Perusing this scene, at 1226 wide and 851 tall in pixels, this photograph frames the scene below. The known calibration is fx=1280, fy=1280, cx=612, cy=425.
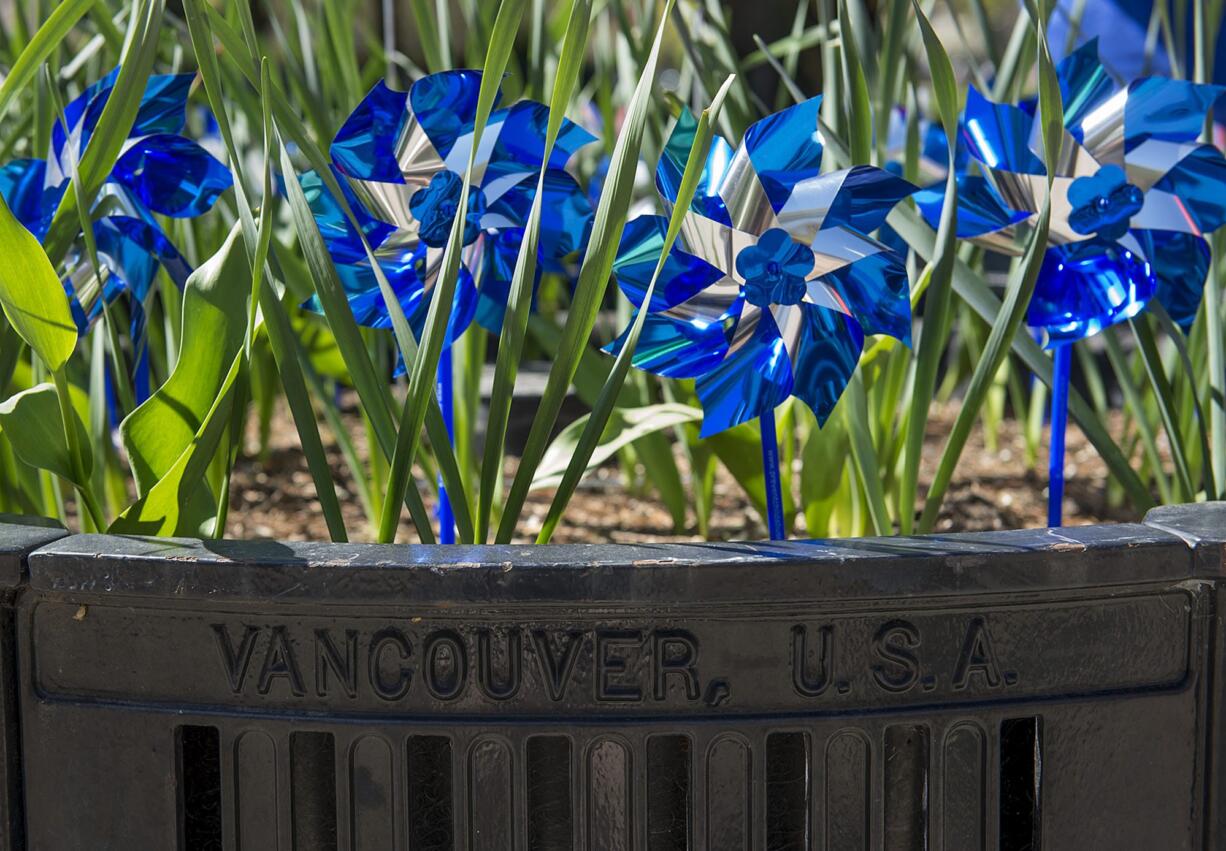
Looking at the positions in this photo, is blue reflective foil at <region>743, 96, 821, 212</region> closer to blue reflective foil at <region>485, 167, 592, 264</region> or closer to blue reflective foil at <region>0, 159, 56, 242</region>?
blue reflective foil at <region>485, 167, 592, 264</region>

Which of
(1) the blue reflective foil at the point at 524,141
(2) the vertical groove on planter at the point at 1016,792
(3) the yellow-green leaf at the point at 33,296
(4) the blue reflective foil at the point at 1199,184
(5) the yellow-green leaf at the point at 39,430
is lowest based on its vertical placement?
(2) the vertical groove on planter at the point at 1016,792

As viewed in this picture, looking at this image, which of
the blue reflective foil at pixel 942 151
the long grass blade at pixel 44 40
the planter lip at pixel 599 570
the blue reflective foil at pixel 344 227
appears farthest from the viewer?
the blue reflective foil at pixel 942 151

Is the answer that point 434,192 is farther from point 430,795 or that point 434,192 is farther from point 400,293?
point 430,795

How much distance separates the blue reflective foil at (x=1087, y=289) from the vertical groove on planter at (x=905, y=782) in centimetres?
30

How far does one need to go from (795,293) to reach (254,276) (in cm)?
27

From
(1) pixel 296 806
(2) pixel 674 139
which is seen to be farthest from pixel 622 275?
(1) pixel 296 806

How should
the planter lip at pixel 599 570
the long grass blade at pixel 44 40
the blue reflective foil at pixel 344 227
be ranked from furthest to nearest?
the blue reflective foil at pixel 344 227 → the long grass blade at pixel 44 40 → the planter lip at pixel 599 570

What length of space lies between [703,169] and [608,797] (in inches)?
12.0

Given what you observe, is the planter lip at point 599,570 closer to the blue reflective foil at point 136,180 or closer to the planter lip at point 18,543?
the planter lip at point 18,543

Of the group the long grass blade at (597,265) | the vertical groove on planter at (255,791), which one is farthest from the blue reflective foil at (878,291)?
the vertical groove on planter at (255,791)

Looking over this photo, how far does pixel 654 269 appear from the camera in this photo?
2.21ft

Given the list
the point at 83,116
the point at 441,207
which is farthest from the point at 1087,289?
the point at 83,116

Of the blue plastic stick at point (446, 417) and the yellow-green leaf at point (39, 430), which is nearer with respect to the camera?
the yellow-green leaf at point (39, 430)

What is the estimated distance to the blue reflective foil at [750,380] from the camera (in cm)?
66
